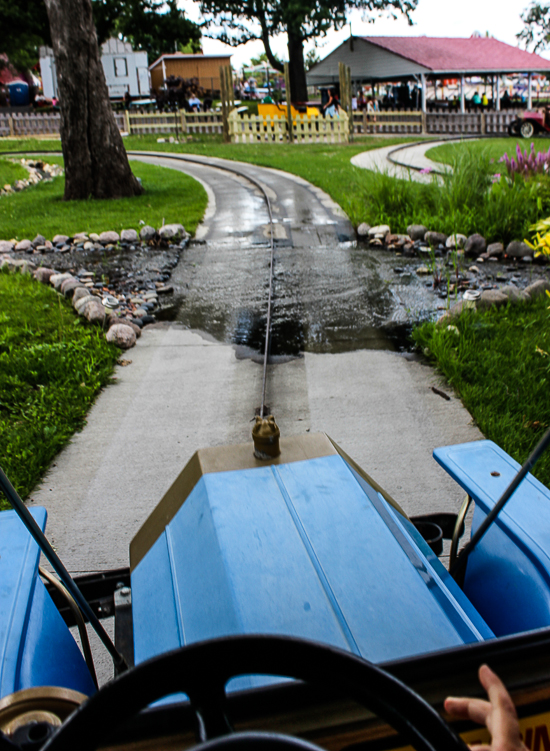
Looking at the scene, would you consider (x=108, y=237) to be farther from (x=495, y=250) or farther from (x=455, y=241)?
(x=495, y=250)

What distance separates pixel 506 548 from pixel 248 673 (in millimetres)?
1305

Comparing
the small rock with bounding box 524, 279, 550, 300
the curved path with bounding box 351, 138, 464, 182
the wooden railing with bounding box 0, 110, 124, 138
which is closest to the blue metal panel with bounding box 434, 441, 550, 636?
the small rock with bounding box 524, 279, 550, 300

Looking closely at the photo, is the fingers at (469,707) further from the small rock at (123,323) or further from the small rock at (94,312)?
the small rock at (94,312)

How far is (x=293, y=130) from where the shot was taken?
22328mm

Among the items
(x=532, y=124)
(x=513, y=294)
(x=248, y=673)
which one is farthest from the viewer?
(x=532, y=124)

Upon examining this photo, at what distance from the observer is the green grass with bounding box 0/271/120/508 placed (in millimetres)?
3409

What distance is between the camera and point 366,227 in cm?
872

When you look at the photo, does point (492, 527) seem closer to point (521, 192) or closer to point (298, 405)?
point (298, 405)

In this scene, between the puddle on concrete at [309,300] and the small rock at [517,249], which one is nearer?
the puddle on concrete at [309,300]

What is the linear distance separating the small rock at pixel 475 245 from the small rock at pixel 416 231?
2.51ft

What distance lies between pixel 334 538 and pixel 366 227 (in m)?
7.72

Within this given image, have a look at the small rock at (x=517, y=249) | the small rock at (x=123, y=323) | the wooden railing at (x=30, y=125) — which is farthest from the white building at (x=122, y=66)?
the small rock at (x=123, y=323)

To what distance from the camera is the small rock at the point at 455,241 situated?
755 cm

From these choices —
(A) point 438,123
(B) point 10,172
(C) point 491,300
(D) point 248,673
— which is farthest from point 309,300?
(A) point 438,123
